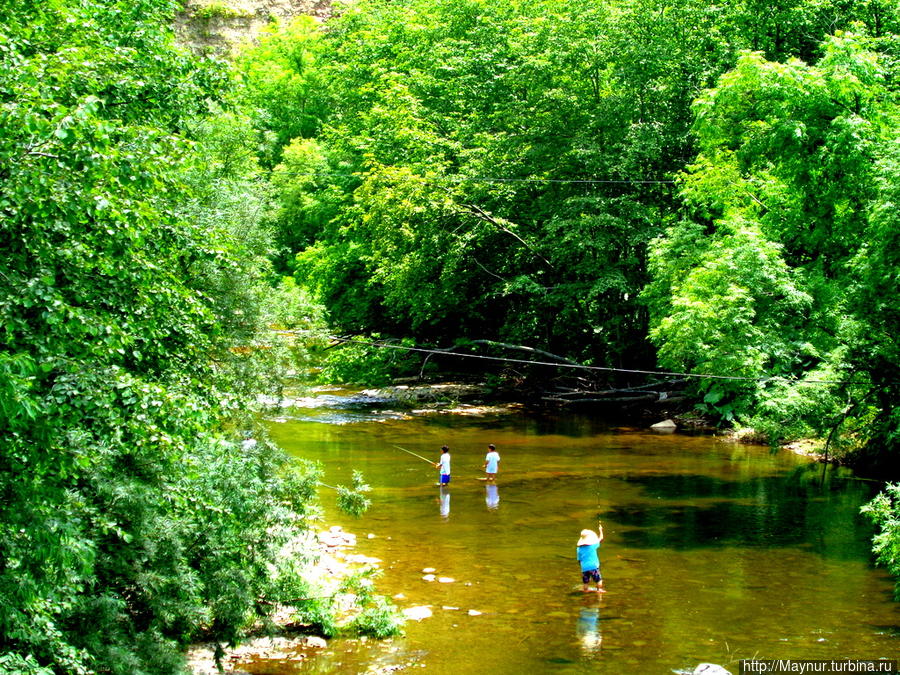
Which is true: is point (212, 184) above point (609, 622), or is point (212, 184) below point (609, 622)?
above

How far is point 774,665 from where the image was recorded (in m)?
10.3

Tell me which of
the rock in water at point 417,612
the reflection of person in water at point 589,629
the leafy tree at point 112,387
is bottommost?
the reflection of person in water at point 589,629

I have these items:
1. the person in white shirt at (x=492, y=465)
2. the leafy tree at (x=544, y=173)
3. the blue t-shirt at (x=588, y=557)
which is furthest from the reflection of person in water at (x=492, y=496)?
the leafy tree at (x=544, y=173)

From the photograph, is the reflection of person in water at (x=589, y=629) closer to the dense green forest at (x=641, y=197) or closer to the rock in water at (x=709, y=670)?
the rock in water at (x=709, y=670)

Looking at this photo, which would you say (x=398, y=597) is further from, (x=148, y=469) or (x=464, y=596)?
(x=148, y=469)

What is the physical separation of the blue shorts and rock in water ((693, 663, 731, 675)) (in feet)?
10.9

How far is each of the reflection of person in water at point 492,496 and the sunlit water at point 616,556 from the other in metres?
0.07

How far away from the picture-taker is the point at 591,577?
1320cm

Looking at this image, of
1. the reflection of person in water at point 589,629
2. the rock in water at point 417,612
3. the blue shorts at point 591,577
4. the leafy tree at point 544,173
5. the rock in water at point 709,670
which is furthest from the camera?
the leafy tree at point 544,173

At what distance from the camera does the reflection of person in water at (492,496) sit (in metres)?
18.3

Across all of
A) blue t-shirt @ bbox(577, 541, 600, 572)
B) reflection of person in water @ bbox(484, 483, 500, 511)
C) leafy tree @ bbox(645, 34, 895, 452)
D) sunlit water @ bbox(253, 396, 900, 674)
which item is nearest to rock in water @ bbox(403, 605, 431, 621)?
sunlit water @ bbox(253, 396, 900, 674)

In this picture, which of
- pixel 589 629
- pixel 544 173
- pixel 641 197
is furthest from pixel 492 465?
pixel 544 173

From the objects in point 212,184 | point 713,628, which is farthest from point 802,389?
point 212,184

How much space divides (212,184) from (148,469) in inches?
360
